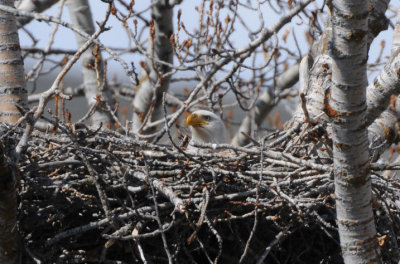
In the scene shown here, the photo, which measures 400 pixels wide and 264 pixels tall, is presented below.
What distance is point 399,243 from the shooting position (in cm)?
402

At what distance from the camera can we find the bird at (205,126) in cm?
579

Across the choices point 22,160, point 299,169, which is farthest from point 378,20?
point 22,160

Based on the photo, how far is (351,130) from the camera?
283cm

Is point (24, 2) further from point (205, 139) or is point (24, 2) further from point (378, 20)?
point (378, 20)

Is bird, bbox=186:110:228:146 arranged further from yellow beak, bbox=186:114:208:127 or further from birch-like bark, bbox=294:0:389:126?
birch-like bark, bbox=294:0:389:126

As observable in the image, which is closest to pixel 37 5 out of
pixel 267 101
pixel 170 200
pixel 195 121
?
pixel 195 121

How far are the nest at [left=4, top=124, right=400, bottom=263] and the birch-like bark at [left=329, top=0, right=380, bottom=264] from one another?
11.9 inches

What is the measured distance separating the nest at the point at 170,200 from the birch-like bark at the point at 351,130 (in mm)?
302

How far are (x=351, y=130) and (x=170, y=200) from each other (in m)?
1.19

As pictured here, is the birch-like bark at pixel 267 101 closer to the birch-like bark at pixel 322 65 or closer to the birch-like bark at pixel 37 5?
the birch-like bark at pixel 322 65

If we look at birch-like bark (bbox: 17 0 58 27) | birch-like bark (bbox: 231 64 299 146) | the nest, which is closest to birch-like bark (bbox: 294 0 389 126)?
the nest

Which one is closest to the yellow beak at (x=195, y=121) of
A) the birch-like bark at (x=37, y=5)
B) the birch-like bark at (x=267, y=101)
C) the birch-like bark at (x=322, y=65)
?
the birch-like bark at (x=322, y=65)

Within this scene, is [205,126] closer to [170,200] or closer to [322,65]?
[322,65]

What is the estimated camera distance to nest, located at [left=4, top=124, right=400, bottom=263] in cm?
358
